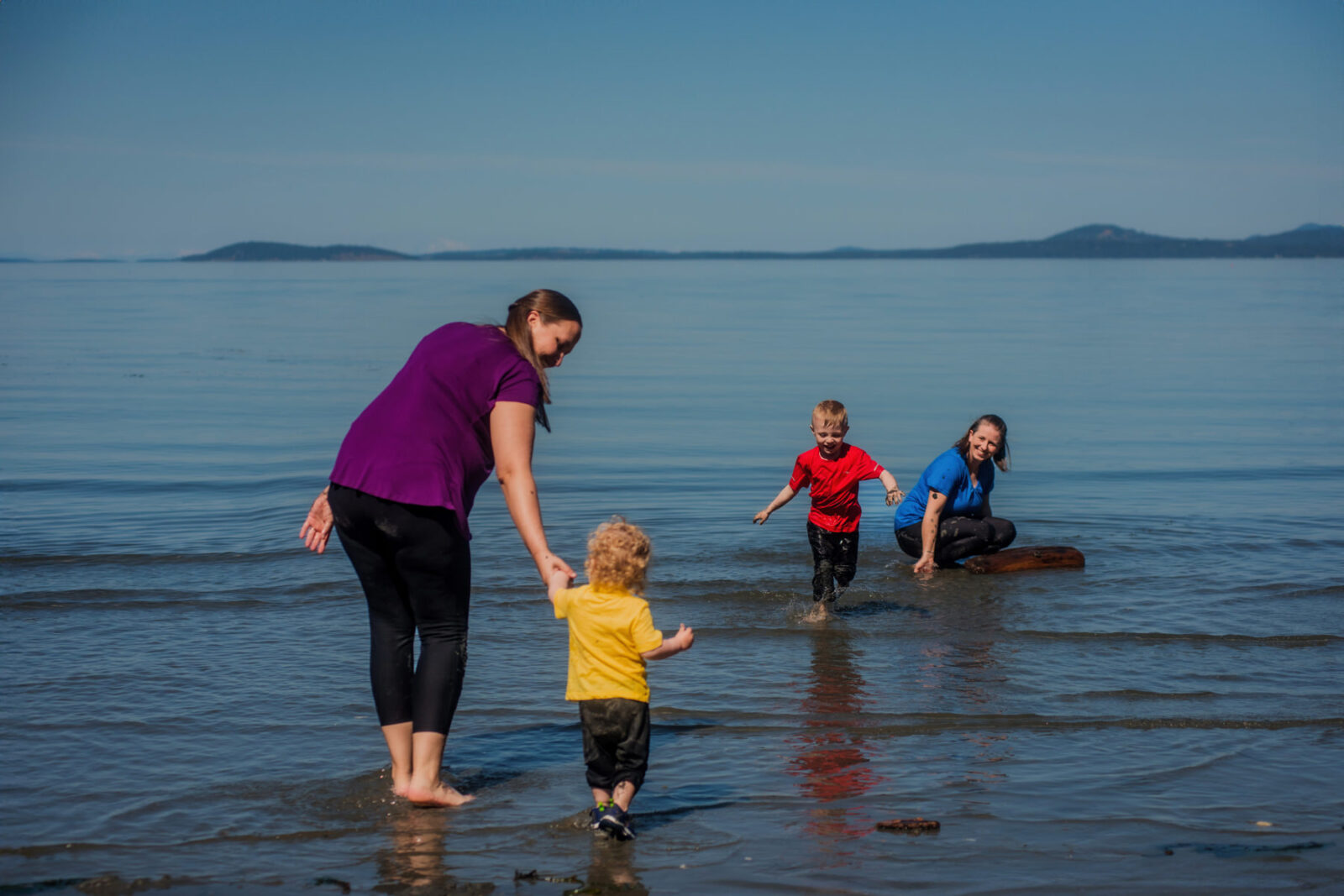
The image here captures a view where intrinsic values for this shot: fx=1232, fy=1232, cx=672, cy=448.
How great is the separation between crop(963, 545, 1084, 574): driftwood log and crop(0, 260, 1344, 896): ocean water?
122mm

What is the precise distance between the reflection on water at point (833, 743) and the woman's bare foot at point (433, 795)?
1.34 meters

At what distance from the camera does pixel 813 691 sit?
638 cm

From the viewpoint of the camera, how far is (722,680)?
6.60 meters

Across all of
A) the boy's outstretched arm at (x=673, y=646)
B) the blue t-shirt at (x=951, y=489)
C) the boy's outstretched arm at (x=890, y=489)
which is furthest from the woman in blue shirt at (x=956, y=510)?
the boy's outstretched arm at (x=673, y=646)

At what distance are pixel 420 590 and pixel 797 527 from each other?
23.8 feet

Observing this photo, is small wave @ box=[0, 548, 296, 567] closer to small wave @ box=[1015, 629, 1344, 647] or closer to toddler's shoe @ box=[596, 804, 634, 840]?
small wave @ box=[1015, 629, 1344, 647]

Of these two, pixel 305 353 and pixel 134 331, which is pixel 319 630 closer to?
pixel 305 353

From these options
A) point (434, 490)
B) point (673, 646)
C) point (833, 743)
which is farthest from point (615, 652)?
point (833, 743)

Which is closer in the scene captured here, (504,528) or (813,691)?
(813,691)

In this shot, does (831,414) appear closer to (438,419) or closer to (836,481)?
(836,481)

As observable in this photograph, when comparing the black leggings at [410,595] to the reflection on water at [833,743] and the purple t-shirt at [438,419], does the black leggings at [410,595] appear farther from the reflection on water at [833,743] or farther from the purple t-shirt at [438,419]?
the reflection on water at [833,743]

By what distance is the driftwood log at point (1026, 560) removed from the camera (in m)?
9.36

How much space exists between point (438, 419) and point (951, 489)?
5.57 m

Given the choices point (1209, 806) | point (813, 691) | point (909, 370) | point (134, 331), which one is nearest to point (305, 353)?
point (134, 331)
